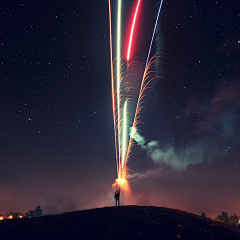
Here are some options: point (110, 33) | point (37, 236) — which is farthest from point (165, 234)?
point (110, 33)

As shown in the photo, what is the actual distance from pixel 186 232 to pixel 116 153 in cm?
937

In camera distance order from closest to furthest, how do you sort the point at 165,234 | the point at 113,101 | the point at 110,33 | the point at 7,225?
1. the point at 165,234
2. the point at 7,225
3. the point at 110,33
4. the point at 113,101

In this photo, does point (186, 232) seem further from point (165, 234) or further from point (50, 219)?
point (50, 219)

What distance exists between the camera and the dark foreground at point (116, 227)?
1211 centimetres

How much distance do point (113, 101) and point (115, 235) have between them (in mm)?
10596

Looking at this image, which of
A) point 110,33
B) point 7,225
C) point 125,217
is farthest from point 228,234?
point 110,33

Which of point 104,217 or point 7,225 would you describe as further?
point 104,217

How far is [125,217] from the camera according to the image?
616 inches

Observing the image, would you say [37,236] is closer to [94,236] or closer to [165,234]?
[94,236]

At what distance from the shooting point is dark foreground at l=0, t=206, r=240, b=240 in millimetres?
12109

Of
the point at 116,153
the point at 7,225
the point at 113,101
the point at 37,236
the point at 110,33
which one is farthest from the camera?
the point at 116,153

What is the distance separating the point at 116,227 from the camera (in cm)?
1338

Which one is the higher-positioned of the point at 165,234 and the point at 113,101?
the point at 113,101

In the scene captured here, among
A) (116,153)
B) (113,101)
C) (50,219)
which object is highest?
(113,101)
